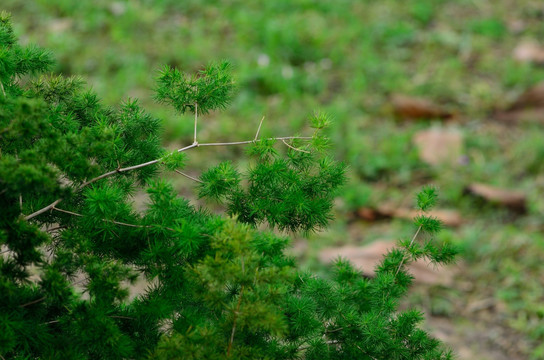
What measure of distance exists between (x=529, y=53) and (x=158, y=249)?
479cm

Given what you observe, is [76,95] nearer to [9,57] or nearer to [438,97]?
[9,57]

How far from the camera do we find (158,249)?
143 centimetres

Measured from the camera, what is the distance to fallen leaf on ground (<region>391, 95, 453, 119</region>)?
4922 millimetres

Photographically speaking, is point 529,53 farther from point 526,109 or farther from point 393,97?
point 393,97

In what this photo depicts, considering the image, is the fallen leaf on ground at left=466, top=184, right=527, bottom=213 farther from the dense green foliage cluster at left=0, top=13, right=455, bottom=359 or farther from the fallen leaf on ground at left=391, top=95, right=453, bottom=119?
the dense green foliage cluster at left=0, top=13, right=455, bottom=359

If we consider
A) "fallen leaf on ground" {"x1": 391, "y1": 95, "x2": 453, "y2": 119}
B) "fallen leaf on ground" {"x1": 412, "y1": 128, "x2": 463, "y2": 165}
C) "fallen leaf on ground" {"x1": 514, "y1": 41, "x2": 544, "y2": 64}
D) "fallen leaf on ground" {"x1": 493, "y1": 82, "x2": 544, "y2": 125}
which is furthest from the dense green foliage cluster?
"fallen leaf on ground" {"x1": 514, "y1": 41, "x2": 544, "y2": 64}

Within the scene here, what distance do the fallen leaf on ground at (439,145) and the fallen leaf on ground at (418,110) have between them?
241 millimetres

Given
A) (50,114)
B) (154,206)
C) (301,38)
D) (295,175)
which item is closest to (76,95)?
(50,114)

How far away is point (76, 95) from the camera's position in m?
1.65

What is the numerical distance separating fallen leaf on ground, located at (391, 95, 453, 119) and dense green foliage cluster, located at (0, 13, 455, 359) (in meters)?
3.30

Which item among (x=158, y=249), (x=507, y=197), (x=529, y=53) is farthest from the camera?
(x=529, y=53)

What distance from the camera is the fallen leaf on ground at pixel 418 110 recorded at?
492cm

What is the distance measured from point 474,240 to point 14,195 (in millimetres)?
3040

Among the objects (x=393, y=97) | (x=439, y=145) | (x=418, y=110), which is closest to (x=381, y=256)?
(x=439, y=145)
